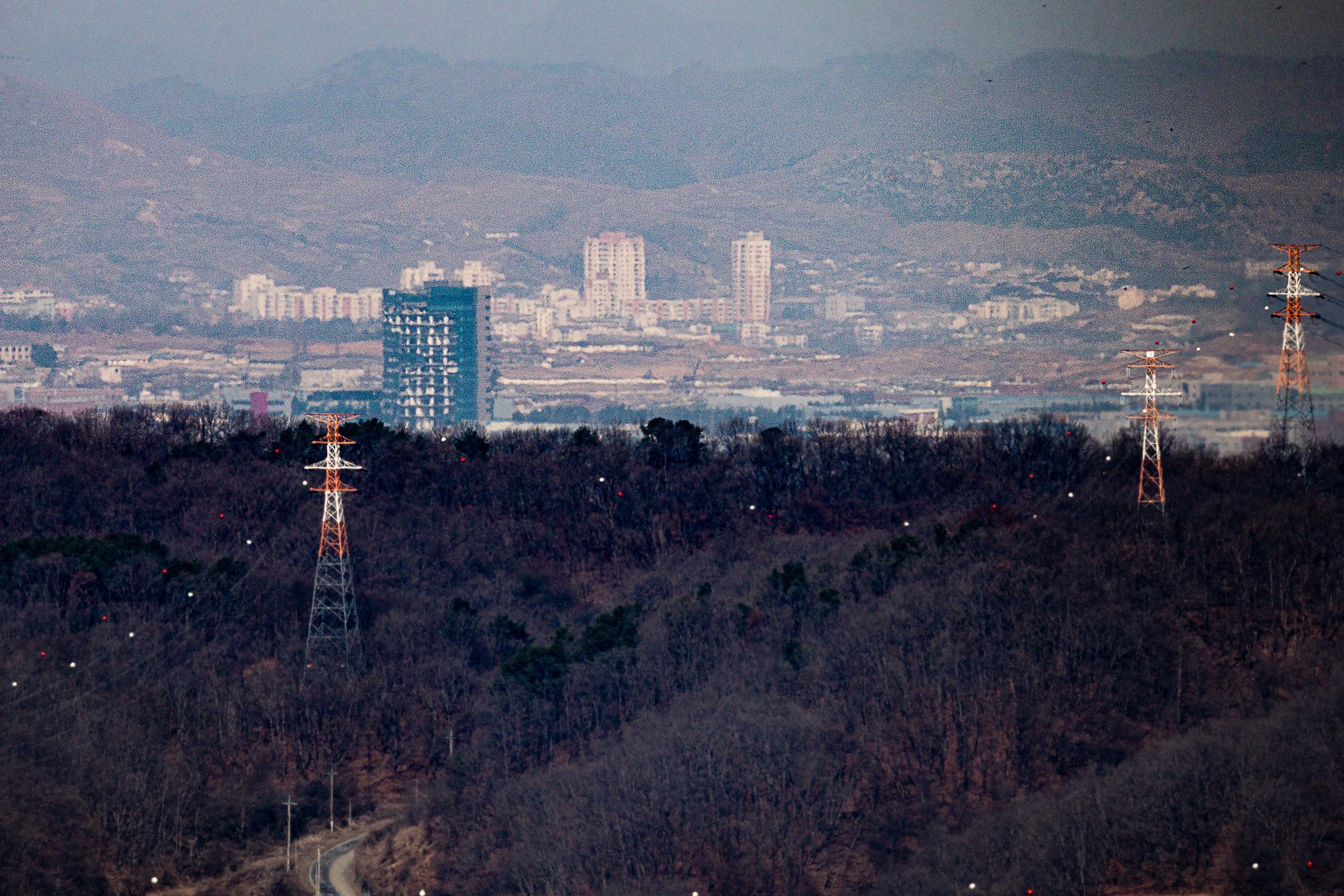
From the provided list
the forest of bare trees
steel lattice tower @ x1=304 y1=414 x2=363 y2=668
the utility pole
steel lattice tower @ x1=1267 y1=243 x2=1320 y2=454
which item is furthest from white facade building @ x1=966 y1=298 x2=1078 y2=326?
the utility pole

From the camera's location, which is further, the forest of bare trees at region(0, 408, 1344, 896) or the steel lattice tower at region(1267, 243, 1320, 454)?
the steel lattice tower at region(1267, 243, 1320, 454)

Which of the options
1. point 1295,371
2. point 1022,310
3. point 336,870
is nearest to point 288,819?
point 336,870

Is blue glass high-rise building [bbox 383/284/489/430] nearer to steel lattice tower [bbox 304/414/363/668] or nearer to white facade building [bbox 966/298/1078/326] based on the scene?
white facade building [bbox 966/298/1078/326]

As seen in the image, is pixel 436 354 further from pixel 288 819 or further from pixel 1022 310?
pixel 288 819

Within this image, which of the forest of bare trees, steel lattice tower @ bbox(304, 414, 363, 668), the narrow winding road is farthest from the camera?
steel lattice tower @ bbox(304, 414, 363, 668)

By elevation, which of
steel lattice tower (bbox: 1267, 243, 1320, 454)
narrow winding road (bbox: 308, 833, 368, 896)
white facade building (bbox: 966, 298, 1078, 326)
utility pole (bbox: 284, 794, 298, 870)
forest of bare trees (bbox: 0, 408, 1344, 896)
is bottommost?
narrow winding road (bbox: 308, 833, 368, 896)

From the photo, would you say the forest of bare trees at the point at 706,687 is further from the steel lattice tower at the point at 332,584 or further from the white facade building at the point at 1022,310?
the white facade building at the point at 1022,310

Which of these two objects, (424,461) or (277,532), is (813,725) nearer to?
(277,532)
